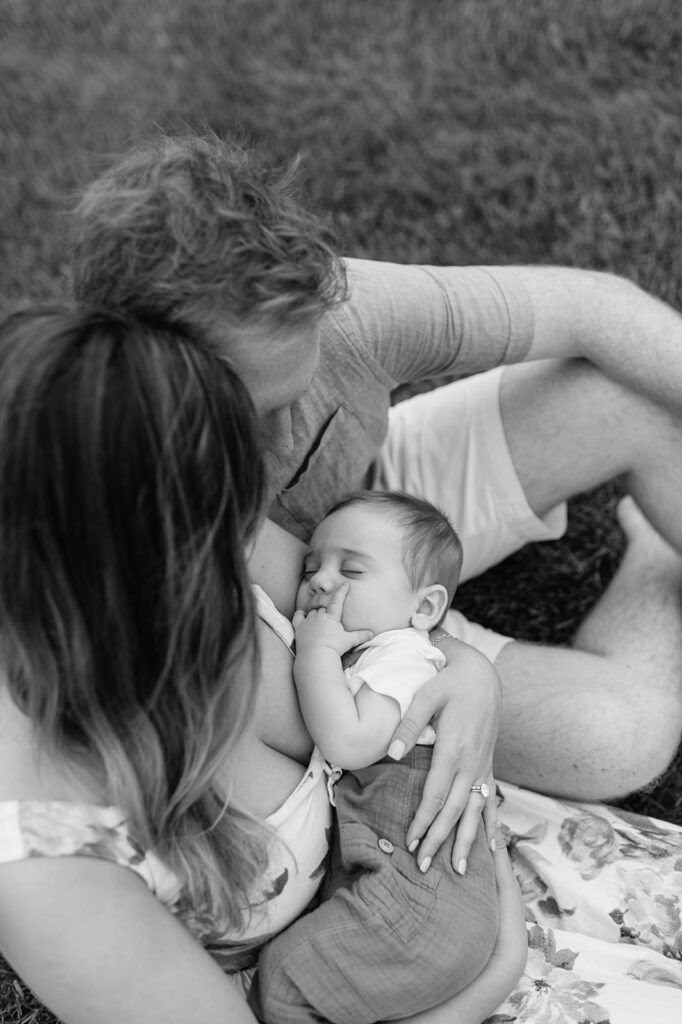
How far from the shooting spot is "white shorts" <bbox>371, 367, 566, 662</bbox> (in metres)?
2.38

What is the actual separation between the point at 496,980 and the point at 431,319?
116 centimetres

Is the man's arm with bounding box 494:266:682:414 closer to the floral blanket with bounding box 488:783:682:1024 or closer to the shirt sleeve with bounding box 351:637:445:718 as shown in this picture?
the shirt sleeve with bounding box 351:637:445:718

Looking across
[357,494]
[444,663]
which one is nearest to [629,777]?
[444,663]

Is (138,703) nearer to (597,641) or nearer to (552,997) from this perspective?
(552,997)

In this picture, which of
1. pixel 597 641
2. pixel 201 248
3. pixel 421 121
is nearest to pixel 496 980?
pixel 597 641

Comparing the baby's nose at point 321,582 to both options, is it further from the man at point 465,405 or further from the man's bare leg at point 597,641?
the man's bare leg at point 597,641

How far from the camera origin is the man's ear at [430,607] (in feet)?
6.59

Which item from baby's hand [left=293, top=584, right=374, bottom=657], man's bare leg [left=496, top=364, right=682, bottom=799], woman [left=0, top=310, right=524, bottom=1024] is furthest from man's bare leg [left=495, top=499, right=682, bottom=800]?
woman [left=0, top=310, right=524, bottom=1024]

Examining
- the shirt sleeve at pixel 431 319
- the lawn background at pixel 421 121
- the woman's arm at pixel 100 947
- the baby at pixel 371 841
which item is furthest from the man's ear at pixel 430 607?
the lawn background at pixel 421 121

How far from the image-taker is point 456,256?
140 inches

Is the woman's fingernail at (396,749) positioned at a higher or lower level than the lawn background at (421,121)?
lower

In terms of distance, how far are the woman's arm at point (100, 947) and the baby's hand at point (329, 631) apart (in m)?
0.51

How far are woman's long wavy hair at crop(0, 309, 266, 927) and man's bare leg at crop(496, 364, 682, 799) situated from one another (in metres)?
0.85

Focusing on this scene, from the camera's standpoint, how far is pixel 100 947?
1.40 metres
